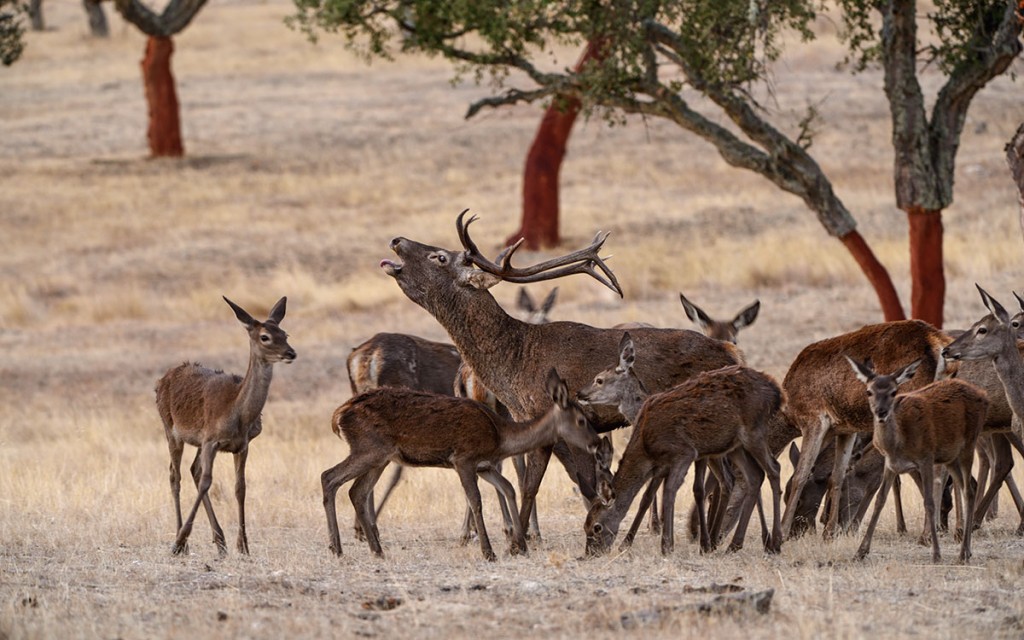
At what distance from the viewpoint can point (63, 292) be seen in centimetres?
2812

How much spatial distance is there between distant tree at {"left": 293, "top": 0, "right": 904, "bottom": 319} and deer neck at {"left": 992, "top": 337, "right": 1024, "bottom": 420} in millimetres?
6956

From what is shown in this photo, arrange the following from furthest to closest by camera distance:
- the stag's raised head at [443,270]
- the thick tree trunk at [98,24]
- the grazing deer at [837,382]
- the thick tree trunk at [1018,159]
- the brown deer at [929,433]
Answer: the thick tree trunk at [98,24] < the thick tree trunk at [1018,159] < the stag's raised head at [443,270] < the grazing deer at [837,382] < the brown deer at [929,433]

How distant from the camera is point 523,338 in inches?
470

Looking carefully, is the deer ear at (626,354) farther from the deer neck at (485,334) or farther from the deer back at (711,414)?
the deer neck at (485,334)

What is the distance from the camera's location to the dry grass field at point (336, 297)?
8.75 meters

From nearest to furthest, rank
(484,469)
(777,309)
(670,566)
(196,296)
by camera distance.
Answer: (670,566) → (484,469) → (777,309) → (196,296)

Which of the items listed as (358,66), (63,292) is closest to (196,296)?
(63,292)

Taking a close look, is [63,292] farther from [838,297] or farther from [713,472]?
[713,472]

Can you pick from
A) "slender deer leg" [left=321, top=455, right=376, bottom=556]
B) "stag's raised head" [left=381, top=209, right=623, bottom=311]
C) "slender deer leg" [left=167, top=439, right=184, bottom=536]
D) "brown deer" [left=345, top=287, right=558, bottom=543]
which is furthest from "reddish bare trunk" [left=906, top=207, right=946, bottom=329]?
"slender deer leg" [left=167, top=439, right=184, bottom=536]

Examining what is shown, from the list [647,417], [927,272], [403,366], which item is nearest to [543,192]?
[927,272]

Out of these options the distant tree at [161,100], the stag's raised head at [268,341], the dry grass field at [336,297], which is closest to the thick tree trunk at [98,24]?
the dry grass field at [336,297]

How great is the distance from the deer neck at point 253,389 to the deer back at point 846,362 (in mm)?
3924

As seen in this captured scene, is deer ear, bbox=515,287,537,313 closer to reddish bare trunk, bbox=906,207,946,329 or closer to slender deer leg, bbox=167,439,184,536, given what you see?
slender deer leg, bbox=167,439,184,536

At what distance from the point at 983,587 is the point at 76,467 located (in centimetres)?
978
